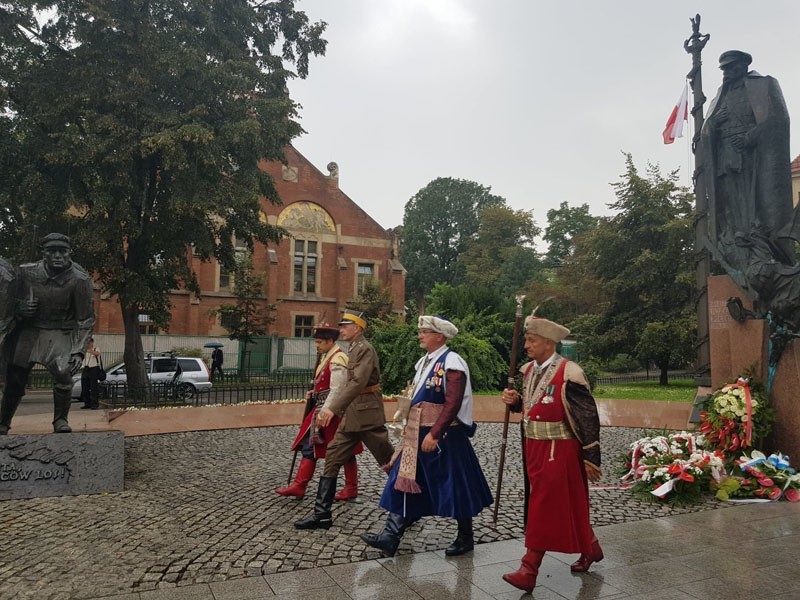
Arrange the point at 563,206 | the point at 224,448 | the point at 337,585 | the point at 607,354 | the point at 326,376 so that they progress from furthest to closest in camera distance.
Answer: the point at 563,206 < the point at 607,354 < the point at 224,448 < the point at 326,376 < the point at 337,585

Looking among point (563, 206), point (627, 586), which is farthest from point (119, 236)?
point (563, 206)

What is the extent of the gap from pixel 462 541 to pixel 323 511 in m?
1.28

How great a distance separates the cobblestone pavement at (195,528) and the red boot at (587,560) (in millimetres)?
826

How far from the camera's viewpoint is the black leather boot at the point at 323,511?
→ 4.89 m

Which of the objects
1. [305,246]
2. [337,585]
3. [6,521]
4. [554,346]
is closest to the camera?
[337,585]

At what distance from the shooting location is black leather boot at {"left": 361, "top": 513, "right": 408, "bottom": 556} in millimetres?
4207

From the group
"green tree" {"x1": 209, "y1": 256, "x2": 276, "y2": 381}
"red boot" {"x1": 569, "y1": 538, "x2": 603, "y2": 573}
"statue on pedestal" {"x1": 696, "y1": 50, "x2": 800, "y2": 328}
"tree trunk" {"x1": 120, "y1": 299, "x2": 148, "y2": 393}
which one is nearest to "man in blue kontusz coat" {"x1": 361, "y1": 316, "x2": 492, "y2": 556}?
"red boot" {"x1": 569, "y1": 538, "x2": 603, "y2": 573}

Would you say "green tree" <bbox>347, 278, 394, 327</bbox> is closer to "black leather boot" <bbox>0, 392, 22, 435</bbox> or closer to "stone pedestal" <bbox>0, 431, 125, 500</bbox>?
"black leather boot" <bbox>0, 392, 22, 435</bbox>

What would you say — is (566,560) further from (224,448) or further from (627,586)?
(224,448)

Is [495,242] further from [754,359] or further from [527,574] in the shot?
[527,574]

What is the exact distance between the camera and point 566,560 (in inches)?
168

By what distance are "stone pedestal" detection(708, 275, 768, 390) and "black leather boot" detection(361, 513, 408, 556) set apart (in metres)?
5.18

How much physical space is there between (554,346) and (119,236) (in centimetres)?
1609

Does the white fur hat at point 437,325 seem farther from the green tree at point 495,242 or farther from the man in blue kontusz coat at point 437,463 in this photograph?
the green tree at point 495,242
